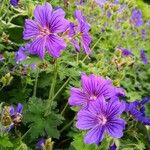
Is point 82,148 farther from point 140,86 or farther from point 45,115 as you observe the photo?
point 140,86

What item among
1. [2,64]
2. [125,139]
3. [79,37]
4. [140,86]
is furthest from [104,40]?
[79,37]

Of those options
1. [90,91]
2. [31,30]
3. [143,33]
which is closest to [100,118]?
[90,91]

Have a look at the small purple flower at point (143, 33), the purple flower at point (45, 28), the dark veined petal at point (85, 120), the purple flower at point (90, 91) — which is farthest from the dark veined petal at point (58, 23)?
the small purple flower at point (143, 33)

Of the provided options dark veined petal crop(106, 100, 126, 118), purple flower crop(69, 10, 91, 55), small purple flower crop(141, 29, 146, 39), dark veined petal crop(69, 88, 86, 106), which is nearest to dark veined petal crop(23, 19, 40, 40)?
purple flower crop(69, 10, 91, 55)

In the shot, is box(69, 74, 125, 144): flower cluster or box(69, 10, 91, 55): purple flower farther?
box(69, 10, 91, 55): purple flower

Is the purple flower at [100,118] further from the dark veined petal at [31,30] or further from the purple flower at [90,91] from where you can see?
the dark veined petal at [31,30]

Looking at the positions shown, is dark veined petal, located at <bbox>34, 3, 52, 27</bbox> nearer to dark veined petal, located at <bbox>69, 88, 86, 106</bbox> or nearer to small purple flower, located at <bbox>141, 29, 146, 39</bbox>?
dark veined petal, located at <bbox>69, 88, 86, 106</bbox>

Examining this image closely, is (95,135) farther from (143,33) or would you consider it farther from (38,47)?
(143,33)
